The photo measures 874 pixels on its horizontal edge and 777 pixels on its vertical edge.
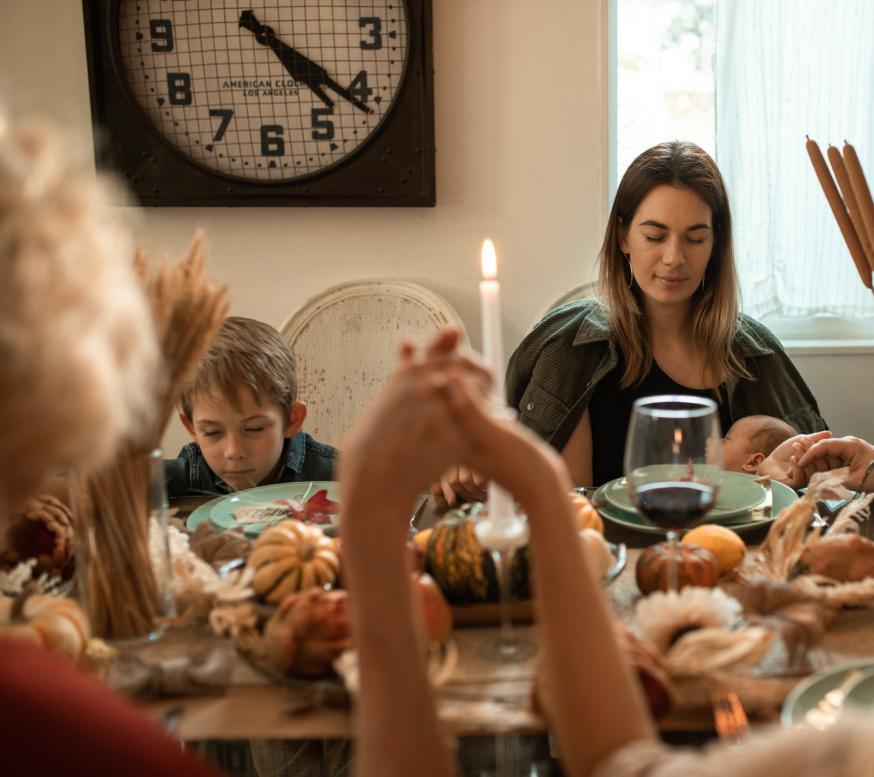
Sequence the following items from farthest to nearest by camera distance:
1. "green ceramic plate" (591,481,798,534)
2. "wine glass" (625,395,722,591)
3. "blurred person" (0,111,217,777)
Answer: "green ceramic plate" (591,481,798,534) < "wine glass" (625,395,722,591) < "blurred person" (0,111,217,777)

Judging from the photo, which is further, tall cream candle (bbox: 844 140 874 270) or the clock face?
the clock face

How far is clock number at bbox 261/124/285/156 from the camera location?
Answer: 2.62 metres

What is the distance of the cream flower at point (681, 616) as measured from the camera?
872mm

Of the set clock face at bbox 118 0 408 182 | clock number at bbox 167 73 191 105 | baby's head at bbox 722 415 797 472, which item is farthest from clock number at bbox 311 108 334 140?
baby's head at bbox 722 415 797 472

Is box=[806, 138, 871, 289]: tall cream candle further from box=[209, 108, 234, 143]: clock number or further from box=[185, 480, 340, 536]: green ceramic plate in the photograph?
box=[209, 108, 234, 143]: clock number

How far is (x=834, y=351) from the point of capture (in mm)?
2686

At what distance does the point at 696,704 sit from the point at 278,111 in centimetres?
Result: 218

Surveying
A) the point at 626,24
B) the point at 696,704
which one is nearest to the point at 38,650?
the point at 696,704

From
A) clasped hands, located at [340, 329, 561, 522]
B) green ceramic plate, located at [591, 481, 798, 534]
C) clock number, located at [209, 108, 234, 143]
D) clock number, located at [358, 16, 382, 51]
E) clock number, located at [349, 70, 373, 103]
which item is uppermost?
clock number, located at [358, 16, 382, 51]

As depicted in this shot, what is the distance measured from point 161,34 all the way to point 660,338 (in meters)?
1.59

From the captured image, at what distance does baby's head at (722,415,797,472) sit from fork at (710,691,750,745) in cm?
92

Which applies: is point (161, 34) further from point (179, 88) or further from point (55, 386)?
point (55, 386)

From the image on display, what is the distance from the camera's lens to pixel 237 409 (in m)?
1.72

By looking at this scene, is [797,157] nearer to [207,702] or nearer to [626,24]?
[626,24]
